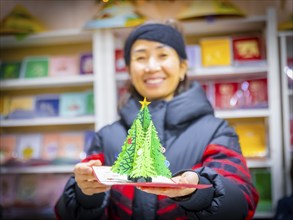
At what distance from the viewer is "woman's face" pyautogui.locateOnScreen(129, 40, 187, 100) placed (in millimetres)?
1418

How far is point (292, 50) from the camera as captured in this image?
2832mm

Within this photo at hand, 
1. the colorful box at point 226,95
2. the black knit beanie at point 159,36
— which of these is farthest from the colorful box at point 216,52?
the black knit beanie at point 159,36

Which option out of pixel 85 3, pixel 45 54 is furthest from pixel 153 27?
pixel 45 54

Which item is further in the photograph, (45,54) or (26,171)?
(45,54)

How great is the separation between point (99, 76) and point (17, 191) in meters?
1.07

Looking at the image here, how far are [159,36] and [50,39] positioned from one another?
5.76 feet

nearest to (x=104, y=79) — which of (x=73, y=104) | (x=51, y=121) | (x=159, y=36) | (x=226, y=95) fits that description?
(x=73, y=104)

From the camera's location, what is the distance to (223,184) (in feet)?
3.90

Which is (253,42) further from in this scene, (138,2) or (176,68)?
(176,68)

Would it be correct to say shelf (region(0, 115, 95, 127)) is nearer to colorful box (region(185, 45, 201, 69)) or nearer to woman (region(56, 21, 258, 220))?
colorful box (region(185, 45, 201, 69))

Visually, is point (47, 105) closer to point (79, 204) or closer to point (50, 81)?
point (50, 81)

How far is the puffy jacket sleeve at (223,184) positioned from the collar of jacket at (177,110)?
0.10 meters

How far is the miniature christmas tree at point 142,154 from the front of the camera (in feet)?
3.40

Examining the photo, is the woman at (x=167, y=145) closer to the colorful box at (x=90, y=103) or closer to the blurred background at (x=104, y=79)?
the blurred background at (x=104, y=79)
